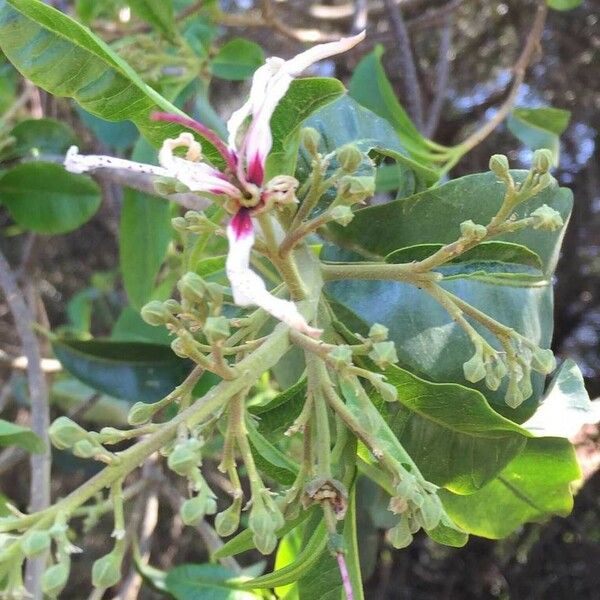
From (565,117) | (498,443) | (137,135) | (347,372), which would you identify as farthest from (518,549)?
(347,372)

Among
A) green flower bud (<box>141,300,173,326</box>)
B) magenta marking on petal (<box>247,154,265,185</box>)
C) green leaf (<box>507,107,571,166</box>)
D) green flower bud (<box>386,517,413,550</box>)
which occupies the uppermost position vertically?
magenta marking on petal (<box>247,154,265,185</box>)

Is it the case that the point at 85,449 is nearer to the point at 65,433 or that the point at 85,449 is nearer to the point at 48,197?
the point at 65,433

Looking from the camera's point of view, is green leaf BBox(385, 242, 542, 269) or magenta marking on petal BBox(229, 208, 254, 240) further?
green leaf BBox(385, 242, 542, 269)

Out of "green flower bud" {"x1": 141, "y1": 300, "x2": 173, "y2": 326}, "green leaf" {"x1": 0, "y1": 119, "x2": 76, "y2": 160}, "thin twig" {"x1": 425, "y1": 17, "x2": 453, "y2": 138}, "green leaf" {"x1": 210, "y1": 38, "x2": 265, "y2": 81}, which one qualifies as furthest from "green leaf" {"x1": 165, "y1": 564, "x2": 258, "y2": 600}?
"thin twig" {"x1": 425, "y1": 17, "x2": 453, "y2": 138}

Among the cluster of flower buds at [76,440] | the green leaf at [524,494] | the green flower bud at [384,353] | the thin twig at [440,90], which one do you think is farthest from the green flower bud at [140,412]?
the thin twig at [440,90]

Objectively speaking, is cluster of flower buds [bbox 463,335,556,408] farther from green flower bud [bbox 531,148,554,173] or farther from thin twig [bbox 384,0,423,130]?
thin twig [bbox 384,0,423,130]

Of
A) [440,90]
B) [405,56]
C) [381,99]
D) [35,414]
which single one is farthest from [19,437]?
[440,90]
